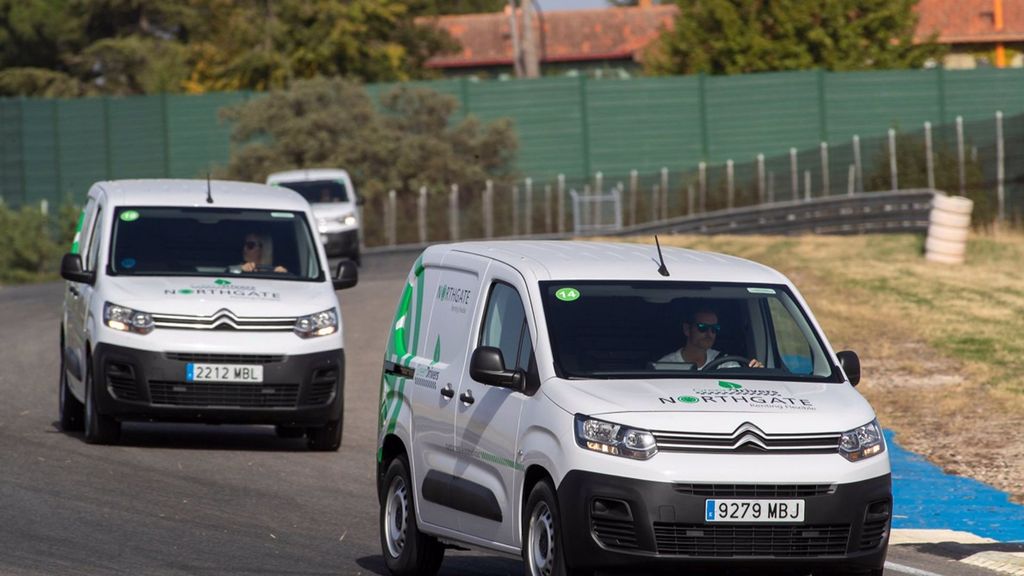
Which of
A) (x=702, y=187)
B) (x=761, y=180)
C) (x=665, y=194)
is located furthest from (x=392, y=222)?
(x=761, y=180)

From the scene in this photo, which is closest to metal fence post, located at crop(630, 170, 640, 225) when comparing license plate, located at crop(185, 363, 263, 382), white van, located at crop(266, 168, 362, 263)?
white van, located at crop(266, 168, 362, 263)

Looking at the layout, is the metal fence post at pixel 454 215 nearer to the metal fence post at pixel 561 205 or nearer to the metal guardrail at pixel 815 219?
the metal guardrail at pixel 815 219

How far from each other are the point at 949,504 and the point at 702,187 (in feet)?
132

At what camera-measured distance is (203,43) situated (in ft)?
261

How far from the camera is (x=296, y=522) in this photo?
1181 centimetres

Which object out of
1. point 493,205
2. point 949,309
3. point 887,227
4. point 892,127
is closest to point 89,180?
point 493,205

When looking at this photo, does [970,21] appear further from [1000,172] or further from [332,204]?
[332,204]

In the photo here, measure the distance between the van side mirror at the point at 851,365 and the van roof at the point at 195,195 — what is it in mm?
7715

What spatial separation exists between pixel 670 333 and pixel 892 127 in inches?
1938

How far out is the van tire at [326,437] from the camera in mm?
15484

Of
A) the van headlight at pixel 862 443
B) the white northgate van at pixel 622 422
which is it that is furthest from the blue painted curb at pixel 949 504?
the van headlight at pixel 862 443

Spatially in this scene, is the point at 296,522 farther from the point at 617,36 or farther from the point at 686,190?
→ the point at 617,36

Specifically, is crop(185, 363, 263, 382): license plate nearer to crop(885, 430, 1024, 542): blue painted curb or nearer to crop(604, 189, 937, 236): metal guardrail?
crop(885, 430, 1024, 542): blue painted curb

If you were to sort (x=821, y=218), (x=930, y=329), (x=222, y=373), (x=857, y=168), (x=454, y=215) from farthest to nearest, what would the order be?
1. (x=454, y=215)
2. (x=857, y=168)
3. (x=821, y=218)
4. (x=930, y=329)
5. (x=222, y=373)
